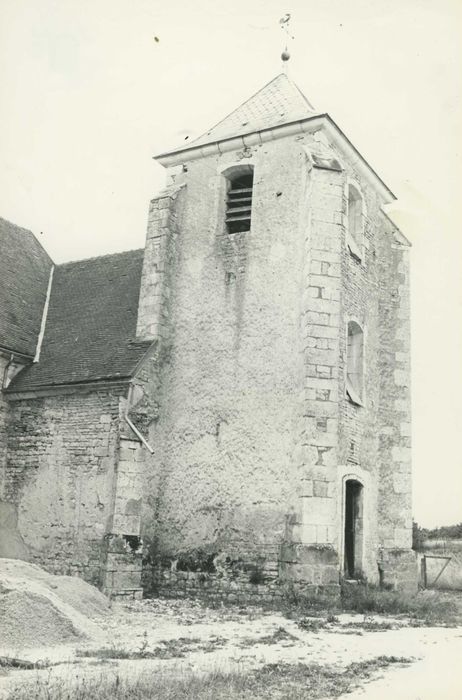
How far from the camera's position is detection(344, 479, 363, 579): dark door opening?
45.6 ft

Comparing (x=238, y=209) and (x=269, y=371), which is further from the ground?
(x=238, y=209)

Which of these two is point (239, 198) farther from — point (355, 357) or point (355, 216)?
point (355, 357)

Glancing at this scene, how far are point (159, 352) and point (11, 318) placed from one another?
13.2 feet

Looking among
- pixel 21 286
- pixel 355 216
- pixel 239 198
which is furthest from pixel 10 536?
pixel 355 216

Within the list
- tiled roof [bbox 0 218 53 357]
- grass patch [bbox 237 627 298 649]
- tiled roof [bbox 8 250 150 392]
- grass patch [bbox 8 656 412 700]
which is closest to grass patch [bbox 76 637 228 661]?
grass patch [bbox 237 627 298 649]

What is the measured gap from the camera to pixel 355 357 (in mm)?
15016

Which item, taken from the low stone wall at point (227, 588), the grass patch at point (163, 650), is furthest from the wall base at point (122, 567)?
the grass patch at point (163, 650)

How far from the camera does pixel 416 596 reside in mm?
13438

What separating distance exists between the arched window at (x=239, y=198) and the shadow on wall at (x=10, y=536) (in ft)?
23.4

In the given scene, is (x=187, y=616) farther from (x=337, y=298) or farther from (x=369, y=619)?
(x=337, y=298)

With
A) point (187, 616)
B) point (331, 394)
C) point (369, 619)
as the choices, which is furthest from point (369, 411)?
point (187, 616)

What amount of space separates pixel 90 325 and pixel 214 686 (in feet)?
37.1

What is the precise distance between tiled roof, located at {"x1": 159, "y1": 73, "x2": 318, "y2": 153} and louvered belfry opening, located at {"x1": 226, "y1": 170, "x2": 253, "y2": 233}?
0.96m

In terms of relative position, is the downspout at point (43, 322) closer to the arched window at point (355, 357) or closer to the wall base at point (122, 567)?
the wall base at point (122, 567)
